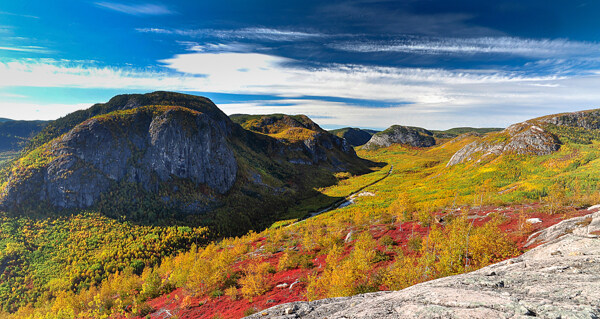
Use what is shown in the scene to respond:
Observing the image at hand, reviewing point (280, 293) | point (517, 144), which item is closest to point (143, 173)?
point (280, 293)

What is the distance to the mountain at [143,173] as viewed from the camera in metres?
102

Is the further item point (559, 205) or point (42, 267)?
point (42, 267)

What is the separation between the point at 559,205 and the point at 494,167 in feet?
222

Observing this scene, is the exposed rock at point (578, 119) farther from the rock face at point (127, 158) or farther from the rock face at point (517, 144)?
the rock face at point (127, 158)

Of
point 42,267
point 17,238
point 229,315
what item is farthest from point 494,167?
point 17,238

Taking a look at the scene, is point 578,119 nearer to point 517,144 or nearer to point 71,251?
point 517,144

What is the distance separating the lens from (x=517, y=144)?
3927 inches

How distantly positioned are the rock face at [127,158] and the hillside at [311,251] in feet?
49.3

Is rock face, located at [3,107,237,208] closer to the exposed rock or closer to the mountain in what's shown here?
the mountain

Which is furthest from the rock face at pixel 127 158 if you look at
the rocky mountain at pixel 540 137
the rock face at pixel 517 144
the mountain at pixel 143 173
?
the rocky mountain at pixel 540 137

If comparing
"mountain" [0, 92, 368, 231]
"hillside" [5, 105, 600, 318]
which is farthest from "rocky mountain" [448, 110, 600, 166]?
"mountain" [0, 92, 368, 231]

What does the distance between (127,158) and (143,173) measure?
12706 mm

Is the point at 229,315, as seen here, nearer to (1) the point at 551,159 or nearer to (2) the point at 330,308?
(2) the point at 330,308

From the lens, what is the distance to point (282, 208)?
5359 inches
